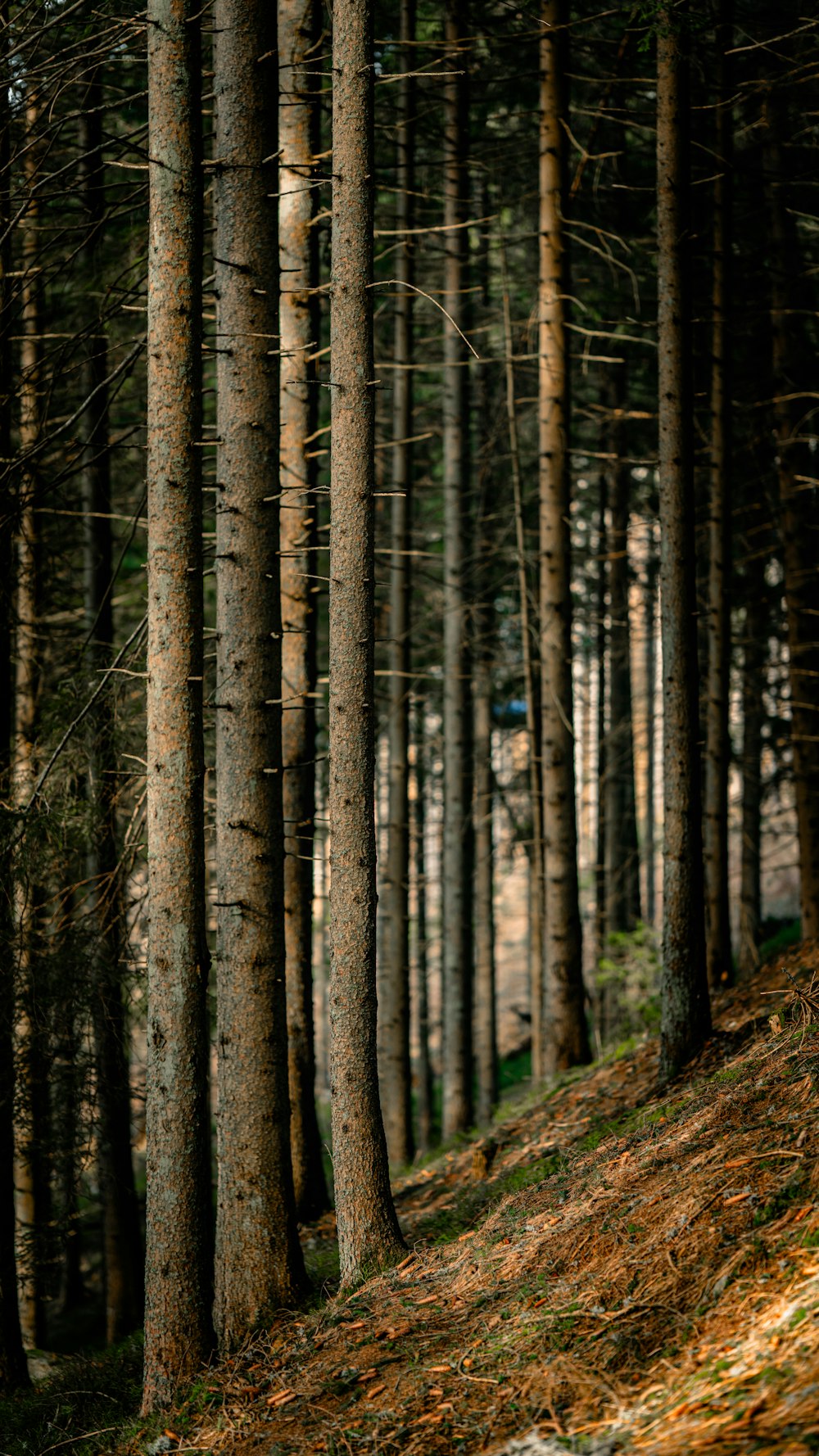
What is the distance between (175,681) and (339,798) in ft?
4.27

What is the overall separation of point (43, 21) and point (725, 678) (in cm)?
858

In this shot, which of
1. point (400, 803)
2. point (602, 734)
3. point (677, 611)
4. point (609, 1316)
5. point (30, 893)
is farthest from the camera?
point (602, 734)

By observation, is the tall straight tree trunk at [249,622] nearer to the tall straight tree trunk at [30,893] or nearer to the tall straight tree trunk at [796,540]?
the tall straight tree trunk at [30,893]

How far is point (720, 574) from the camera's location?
1147 cm

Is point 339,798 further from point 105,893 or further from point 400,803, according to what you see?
point 400,803

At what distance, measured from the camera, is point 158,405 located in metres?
6.74

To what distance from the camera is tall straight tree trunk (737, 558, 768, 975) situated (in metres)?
14.9

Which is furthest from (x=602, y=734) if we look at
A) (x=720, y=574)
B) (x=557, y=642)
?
(x=557, y=642)

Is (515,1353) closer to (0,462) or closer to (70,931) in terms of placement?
(70,931)

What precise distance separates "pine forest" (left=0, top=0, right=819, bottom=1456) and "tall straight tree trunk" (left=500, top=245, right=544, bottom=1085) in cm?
58

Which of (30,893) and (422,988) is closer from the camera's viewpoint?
(30,893)

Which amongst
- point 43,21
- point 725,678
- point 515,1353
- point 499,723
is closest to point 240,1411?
point 515,1353

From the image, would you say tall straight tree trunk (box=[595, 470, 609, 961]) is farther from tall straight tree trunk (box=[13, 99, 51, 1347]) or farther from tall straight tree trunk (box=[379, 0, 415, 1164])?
tall straight tree trunk (box=[13, 99, 51, 1347])

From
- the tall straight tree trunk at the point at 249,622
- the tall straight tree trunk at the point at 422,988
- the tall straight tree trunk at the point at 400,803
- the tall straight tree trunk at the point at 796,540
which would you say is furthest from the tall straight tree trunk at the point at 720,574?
the tall straight tree trunk at the point at 422,988
